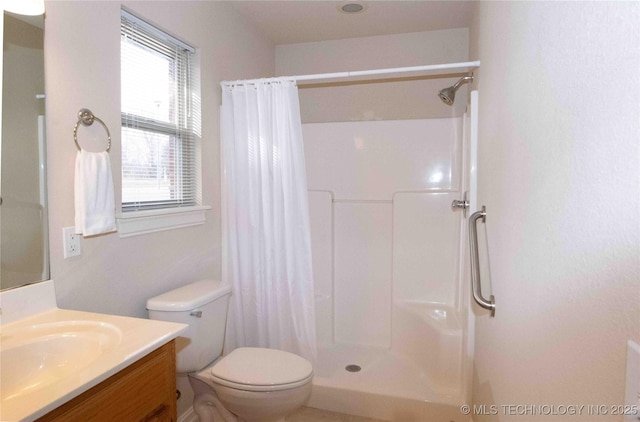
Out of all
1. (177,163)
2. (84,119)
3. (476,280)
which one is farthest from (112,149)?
(476,280)

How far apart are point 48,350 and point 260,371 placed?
88 cm

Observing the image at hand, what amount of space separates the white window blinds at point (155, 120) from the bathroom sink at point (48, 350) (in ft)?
2.16

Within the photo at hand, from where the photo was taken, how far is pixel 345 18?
2670mm

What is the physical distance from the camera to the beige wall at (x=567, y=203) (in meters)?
0.56

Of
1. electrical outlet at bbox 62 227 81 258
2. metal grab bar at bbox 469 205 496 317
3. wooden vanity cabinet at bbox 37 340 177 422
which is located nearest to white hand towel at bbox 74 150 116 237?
electrical outlet at bbox 62 227 81 258

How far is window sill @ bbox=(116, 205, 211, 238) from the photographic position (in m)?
1.66

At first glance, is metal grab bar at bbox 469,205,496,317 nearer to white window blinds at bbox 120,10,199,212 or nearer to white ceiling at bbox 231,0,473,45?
white window blinds at bbox 120,10,199,212

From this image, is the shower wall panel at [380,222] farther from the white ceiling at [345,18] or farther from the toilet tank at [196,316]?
the toilet tank at [196,316]

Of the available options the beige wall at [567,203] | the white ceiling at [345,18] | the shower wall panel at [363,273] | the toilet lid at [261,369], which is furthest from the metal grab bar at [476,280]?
the white ceiling at [345,18]

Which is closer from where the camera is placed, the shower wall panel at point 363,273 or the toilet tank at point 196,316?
the toilet tank at point 196,316

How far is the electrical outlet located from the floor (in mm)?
1445

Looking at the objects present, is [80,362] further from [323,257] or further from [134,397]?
[323,257]

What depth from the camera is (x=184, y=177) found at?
2121 millimetres

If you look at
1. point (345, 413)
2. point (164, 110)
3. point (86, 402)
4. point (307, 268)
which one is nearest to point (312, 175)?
point (307, 268)
